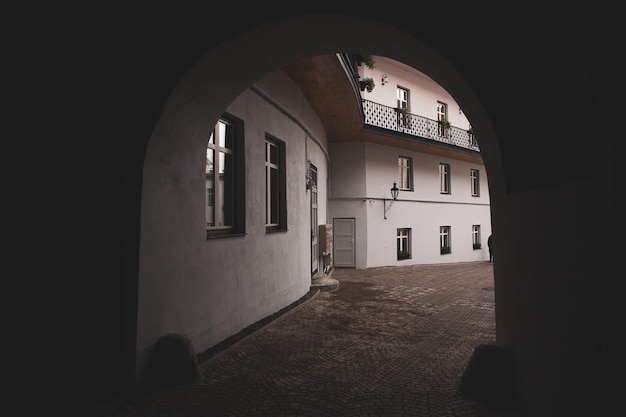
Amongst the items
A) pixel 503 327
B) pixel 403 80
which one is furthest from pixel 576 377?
pixel 403 80

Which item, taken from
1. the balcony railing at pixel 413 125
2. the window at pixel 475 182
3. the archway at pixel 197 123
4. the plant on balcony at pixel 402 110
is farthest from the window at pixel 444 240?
the archway at pixel 197 123

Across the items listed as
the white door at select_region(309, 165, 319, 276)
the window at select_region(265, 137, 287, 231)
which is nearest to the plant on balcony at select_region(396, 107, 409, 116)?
the white door at select_region(309, 165, 319, 276)

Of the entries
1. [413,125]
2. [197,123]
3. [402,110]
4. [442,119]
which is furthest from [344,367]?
[442,119]

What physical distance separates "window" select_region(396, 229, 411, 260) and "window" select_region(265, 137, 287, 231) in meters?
9.89

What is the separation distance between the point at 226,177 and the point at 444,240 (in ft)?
50.1

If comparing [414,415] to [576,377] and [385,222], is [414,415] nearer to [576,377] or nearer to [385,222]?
[576,377]

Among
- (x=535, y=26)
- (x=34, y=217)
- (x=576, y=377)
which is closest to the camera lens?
(x=576, y=377)

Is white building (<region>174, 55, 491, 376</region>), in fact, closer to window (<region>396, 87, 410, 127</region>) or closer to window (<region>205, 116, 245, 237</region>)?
window (<region>205, 116, 245, 237</region>)

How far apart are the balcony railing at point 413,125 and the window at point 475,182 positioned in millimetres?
1889

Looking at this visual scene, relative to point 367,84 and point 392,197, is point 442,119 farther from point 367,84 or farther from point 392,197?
point 367,84

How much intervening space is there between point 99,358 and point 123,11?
130 inches

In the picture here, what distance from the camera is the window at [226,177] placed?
590cm

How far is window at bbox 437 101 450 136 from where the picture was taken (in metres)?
18.2

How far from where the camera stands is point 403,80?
676 inches
